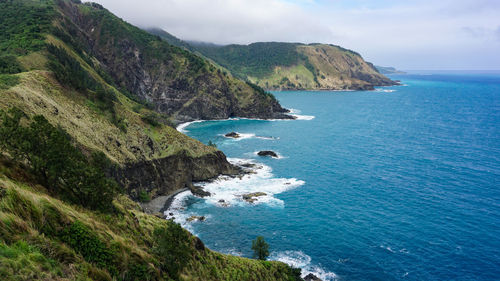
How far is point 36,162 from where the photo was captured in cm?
2727

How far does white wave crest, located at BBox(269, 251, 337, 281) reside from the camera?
164ft

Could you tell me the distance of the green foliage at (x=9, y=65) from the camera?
7079cm

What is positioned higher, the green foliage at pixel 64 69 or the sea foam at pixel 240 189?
the green foliage at pixel 64 69

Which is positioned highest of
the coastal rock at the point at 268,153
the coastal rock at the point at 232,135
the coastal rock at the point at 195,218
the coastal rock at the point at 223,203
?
the coastal rock at the point at 232,135

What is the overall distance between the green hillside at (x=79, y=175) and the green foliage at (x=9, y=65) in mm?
266

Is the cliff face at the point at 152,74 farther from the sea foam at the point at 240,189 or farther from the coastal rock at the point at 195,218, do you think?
the coastal rock at the point at 195,218

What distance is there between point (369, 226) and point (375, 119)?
135869mm

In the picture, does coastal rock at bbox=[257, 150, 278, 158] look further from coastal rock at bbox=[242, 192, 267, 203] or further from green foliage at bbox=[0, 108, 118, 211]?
green foliage at bbox=[0, 108, 118, 211]

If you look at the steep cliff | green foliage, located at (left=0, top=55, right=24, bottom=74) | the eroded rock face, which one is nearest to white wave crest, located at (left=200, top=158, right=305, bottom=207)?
the eroded rock face

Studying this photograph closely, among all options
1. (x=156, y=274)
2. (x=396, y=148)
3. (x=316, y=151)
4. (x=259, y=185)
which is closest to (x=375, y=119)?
(x=396, y=148)

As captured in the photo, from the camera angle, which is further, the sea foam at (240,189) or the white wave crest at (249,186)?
the white wave crest at (249,186)

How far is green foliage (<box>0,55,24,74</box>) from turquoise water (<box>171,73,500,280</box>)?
52.1 meters

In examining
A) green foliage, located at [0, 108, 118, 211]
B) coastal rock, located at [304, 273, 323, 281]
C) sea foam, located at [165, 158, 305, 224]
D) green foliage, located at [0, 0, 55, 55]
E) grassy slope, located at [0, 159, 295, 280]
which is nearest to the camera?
grassy slope, located at [0, 159, 295, 280]

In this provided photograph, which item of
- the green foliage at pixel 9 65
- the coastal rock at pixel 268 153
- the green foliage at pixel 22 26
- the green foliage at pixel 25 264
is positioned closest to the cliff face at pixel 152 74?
the green foliage at pixel 22 26
